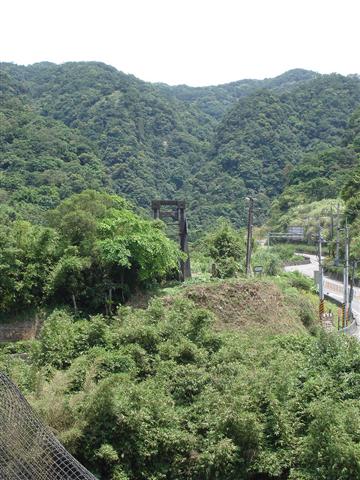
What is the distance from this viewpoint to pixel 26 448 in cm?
1092

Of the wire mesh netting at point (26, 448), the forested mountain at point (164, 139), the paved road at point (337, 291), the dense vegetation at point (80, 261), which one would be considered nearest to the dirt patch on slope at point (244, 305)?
the dense vegetation at point (80, 261)

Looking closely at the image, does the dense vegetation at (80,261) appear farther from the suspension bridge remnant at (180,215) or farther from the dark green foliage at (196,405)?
the dark green foliage at (196,405)

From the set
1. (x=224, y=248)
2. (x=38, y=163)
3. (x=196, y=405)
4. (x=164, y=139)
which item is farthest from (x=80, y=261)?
(x=164, y=139)

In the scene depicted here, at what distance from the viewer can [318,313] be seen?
2942 cm

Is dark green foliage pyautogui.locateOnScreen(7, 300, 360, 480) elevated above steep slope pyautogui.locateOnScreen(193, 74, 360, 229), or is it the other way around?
steep slope pyautogui.locateOnScreen(193, 74, 360, 229)

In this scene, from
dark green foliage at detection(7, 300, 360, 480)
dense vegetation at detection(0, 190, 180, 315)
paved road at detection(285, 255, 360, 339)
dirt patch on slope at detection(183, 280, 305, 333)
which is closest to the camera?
dark green foliage at detection(7, 300, 360, 480)

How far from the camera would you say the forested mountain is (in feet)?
241

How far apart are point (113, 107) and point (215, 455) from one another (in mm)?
101589

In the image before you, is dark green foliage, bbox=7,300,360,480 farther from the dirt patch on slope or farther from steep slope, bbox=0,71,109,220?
steep slope, bbox=0,71,109,220

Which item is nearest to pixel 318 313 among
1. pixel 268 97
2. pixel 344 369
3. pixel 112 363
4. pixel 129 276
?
pixel 129 276

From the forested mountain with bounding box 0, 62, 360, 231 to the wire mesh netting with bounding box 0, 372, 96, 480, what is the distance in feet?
170

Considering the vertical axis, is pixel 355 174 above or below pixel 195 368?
above

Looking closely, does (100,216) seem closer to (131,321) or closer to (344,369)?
(131,321)

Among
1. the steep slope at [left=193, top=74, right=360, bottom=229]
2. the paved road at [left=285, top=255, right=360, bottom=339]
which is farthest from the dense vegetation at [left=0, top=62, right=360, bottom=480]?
the steep slope at [left=193, top=74, right=360, bottom=229]
